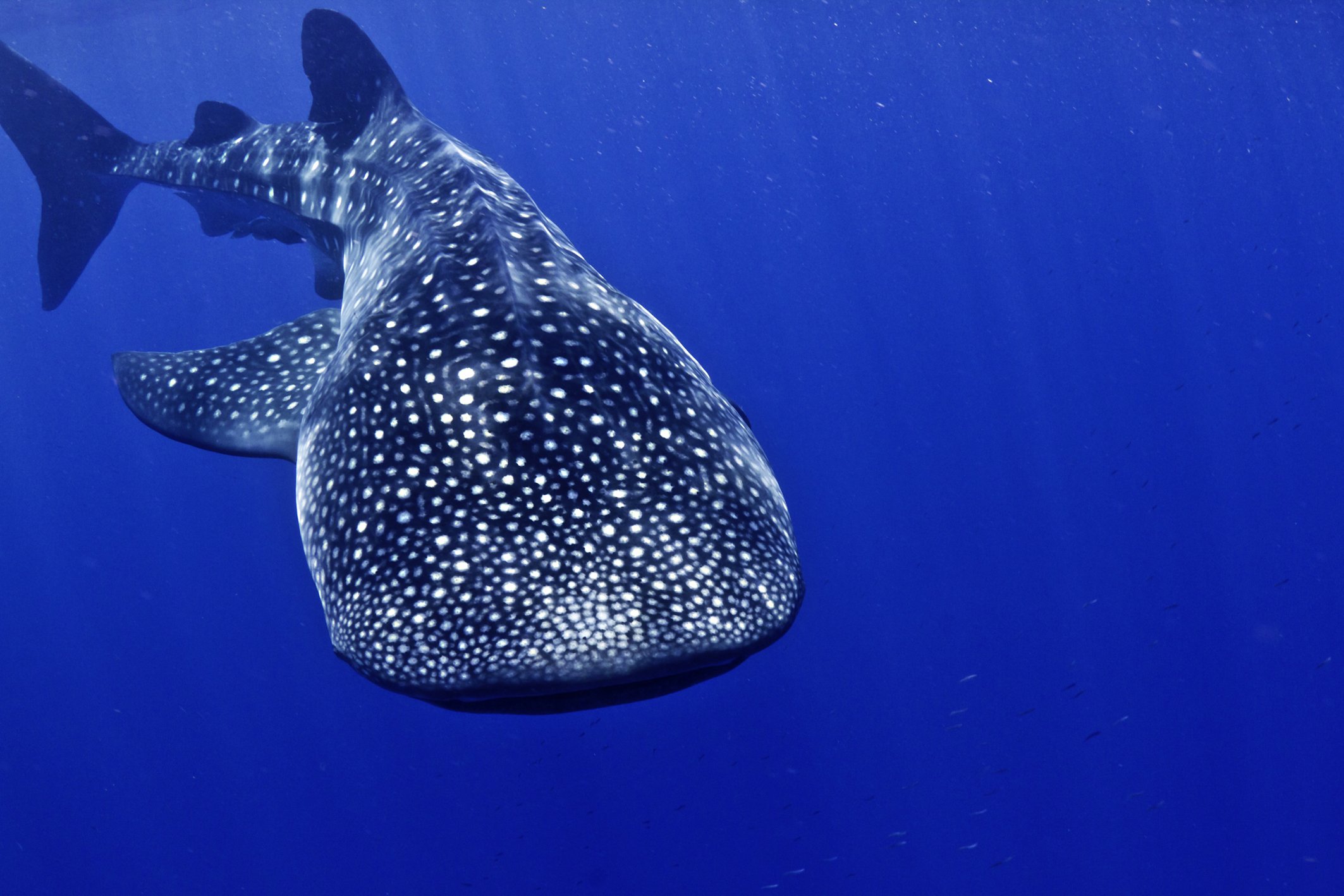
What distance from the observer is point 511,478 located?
2.16m

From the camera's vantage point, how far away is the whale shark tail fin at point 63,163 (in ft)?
20.2

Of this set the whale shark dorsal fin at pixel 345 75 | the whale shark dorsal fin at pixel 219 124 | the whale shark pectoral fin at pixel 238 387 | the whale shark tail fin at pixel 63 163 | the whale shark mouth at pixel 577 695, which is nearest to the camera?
the whale shark mouth at pixel 577 695

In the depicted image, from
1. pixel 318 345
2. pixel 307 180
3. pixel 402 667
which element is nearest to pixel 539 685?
pixel 402 667

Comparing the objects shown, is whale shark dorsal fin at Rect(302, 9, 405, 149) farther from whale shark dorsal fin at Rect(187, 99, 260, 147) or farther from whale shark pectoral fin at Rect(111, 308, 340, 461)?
whale shark dorsal fin at Rect(187, 99, 260, 147)

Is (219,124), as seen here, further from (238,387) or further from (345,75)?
(238,387)

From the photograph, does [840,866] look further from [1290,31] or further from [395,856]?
[1290,31]

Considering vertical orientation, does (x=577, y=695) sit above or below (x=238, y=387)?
below

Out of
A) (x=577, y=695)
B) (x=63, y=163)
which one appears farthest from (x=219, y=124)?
(x=577, y=695)

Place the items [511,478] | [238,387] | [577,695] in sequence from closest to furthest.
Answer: [577,695] → [511,478] → [238,387]

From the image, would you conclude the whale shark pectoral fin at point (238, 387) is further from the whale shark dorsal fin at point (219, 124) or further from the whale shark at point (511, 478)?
the whale shark dorsal fin at point (219, 124)

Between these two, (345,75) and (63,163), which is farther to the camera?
(63,163)

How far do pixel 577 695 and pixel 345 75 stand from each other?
4.25 meters

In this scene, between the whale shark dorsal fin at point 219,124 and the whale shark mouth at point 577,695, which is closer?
the whale shark mouth at point 577,695

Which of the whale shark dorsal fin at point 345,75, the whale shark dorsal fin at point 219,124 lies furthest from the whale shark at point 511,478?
the whale shark dorsal fin at point 219,124
